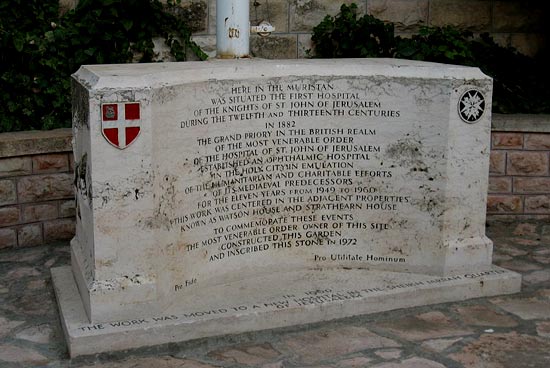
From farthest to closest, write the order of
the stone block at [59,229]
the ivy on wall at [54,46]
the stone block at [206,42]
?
1. the stone block at [206,42]
2. the ivy on wall at [54,46]
3. the stone block at [59,229]

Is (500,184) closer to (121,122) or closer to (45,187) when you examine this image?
(45,187)

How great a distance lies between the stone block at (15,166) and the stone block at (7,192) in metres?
0.05

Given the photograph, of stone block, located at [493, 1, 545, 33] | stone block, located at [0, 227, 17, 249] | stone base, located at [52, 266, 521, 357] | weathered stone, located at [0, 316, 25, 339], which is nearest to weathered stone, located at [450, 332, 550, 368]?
stone base, located at [52, 266, 521, 357]

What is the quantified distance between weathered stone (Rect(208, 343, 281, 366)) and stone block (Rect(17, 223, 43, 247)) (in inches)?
89.4

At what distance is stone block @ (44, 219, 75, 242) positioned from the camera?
5902 mm

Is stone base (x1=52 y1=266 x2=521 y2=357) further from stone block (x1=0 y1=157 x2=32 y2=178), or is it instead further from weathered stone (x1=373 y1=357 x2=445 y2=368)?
stone block (x1=0 y1=157 x2=32 y2=178)

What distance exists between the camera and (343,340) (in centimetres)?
426

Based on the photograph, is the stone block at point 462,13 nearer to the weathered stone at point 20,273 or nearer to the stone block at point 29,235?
the stone block at point 29,235

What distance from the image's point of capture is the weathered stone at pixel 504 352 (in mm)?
4020

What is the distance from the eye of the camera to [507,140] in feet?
21.4

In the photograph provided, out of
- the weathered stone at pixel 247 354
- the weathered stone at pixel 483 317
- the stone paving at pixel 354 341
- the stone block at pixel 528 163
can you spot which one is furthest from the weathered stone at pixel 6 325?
the stone block at pixel 528 163

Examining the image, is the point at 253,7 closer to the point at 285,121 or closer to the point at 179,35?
the point at 179,35

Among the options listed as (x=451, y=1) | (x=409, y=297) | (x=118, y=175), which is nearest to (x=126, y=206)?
(x=118, y=175)

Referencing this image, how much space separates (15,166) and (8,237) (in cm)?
50
